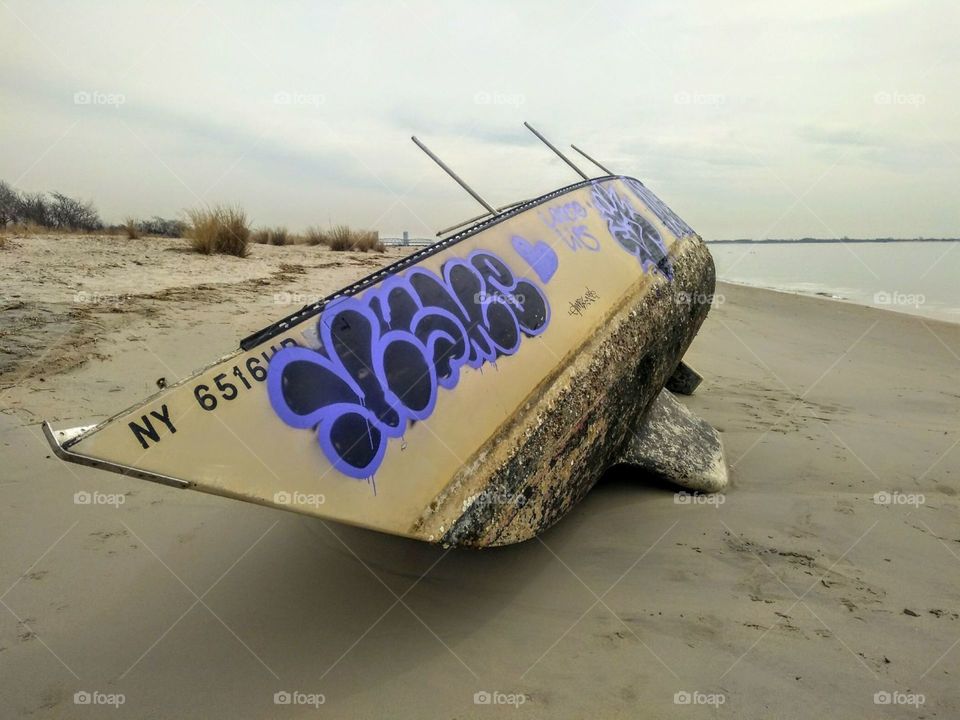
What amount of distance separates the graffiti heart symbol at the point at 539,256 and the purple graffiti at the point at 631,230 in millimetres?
739

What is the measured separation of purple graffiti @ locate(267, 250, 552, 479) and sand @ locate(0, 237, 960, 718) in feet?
2.49

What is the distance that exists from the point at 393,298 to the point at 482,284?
19.4 inches

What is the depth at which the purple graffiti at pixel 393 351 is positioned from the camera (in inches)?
81.2

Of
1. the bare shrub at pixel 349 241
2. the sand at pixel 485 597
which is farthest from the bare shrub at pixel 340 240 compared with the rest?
the sand at pixel 485 597

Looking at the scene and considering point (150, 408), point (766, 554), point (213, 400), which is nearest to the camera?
point (150, 408)

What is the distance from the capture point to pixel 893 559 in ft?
9.71

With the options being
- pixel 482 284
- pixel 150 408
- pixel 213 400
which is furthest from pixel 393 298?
pixel 150 408

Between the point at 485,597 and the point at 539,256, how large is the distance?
170cm

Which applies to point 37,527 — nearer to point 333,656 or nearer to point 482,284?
point 333,656

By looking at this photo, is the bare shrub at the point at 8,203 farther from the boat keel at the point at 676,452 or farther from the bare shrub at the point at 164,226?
the boat keel at the point at 676,452

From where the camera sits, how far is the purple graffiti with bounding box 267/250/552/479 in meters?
2.06

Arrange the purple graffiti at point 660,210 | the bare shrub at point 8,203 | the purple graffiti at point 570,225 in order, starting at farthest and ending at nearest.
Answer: the bare shrub at point 8,203
the purple graffiti at point 660,210
the purple graffiti at point 570,225
